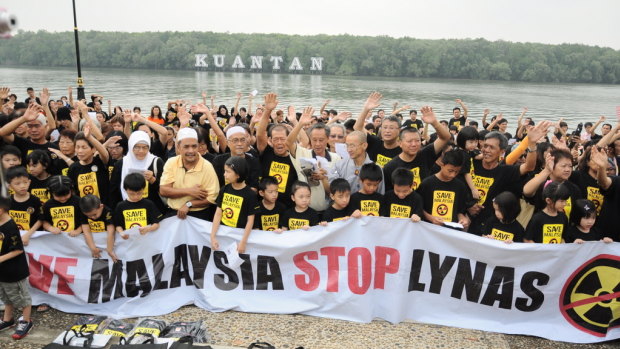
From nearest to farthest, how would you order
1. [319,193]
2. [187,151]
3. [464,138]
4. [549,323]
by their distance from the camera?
1. [549,323]
2. [187,151]
3. [319,193]
4. [464,138]

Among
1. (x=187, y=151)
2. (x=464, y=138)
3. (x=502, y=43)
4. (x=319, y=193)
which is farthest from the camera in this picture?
(x=502, y=43)

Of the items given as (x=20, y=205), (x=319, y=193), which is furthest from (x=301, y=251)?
(x=20, y=205)

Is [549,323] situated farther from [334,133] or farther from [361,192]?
[334,133]

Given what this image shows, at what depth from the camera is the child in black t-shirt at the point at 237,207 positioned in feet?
15.6

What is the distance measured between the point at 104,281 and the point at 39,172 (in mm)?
1435

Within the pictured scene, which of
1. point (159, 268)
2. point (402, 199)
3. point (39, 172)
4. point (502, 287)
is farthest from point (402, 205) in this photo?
point (39, 172)

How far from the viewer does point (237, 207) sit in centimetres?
479

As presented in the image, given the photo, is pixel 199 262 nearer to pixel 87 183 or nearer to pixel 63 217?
pixel 63 217

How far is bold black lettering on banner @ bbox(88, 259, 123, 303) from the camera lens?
4.87 m

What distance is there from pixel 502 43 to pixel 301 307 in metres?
104

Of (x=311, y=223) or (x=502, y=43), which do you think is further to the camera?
(x=502, y=43)

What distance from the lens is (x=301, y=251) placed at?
4.78 m

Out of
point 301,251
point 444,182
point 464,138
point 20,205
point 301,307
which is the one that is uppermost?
point 464,138

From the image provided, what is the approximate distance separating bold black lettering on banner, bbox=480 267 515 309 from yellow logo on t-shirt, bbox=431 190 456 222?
2.35 ft
